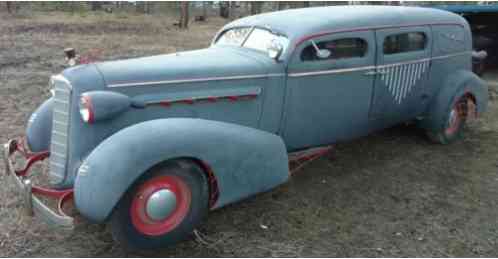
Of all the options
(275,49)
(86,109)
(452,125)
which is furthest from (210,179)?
(452,125)

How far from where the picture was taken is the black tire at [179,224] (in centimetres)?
274

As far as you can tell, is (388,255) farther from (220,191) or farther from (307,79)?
(307,79)

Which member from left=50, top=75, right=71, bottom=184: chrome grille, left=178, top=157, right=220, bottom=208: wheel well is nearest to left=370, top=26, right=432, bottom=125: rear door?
left=178, top=157, right=220, bottom=208: wheel well

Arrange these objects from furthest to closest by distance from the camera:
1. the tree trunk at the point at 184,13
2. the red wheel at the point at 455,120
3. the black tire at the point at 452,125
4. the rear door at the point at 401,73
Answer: the tree trunk at the point at 184,13 → the red wheel at the point at 455,120 → the black tire at the point at 452,125 → the rear door at the point at 401,73

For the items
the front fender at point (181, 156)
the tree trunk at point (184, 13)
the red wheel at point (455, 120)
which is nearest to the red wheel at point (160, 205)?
the front fender at point (181, 156)

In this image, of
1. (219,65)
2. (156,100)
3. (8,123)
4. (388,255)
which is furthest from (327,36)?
(8,123)

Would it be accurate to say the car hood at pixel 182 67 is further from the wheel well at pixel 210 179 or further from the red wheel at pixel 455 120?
the red wheel at pixel 455 120

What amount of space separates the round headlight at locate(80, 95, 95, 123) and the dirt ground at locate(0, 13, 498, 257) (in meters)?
0.90

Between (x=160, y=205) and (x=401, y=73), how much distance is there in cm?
287

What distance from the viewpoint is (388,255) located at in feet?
9.86

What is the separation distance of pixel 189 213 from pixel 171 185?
242 millimetres

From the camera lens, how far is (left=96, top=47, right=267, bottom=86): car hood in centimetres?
306

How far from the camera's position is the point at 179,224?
292cm

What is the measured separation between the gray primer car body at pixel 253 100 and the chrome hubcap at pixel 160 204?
0.79 ft
